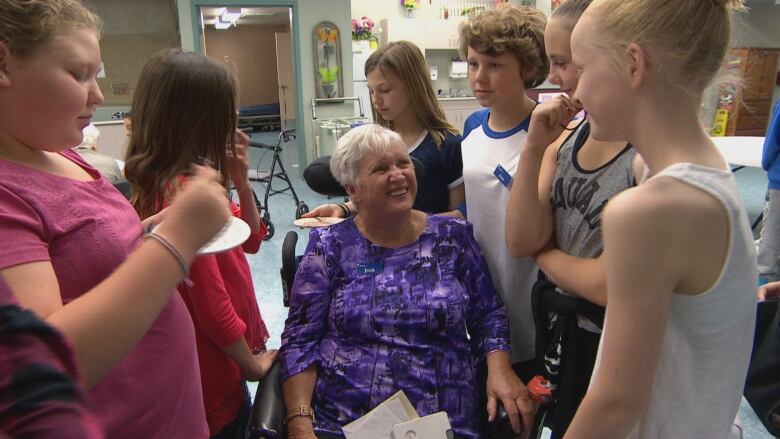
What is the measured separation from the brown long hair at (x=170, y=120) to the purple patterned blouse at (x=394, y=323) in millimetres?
573

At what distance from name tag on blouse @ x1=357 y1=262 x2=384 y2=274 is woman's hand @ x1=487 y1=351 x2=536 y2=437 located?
45 centimetres

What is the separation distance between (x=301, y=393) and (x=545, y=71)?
125 cm

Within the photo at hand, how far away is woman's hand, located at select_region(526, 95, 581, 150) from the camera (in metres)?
1.23

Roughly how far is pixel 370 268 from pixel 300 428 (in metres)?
0.52

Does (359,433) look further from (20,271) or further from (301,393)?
(20,271)

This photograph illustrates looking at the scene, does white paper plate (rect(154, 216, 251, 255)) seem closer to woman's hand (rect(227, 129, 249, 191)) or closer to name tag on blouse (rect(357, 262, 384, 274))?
woman's hand (rect(227, 129, 249, 191))

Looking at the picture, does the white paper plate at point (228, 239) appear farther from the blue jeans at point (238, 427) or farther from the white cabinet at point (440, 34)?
the white cabinet at point (440, 34)

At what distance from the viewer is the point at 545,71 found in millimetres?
1597

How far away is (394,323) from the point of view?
1573 mm

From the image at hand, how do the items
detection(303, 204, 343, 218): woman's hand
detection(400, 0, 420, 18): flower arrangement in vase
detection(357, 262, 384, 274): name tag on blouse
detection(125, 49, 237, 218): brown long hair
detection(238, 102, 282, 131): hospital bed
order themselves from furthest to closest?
detection(238, 102, 282, 131): hospital bed → detection(400, 0, 420, 18): flower arrangement in vase → detection(303, 204, 343, 218): woman's hand → detection(357, 262, 384, 274): name tag on blouse → detection(125, 49, 237, 218): brown long hair

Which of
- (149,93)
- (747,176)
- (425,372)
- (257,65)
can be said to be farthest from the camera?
(257,65)

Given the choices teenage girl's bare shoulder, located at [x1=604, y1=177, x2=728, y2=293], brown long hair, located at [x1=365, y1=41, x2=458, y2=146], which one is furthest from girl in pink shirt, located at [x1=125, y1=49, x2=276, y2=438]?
teenage girl's bare shoulder, located at [x1=604, y1=177, x2=728, y2=293]

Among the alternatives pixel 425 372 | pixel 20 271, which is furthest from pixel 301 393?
pixel 20 271

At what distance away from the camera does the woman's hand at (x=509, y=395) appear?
138cm
